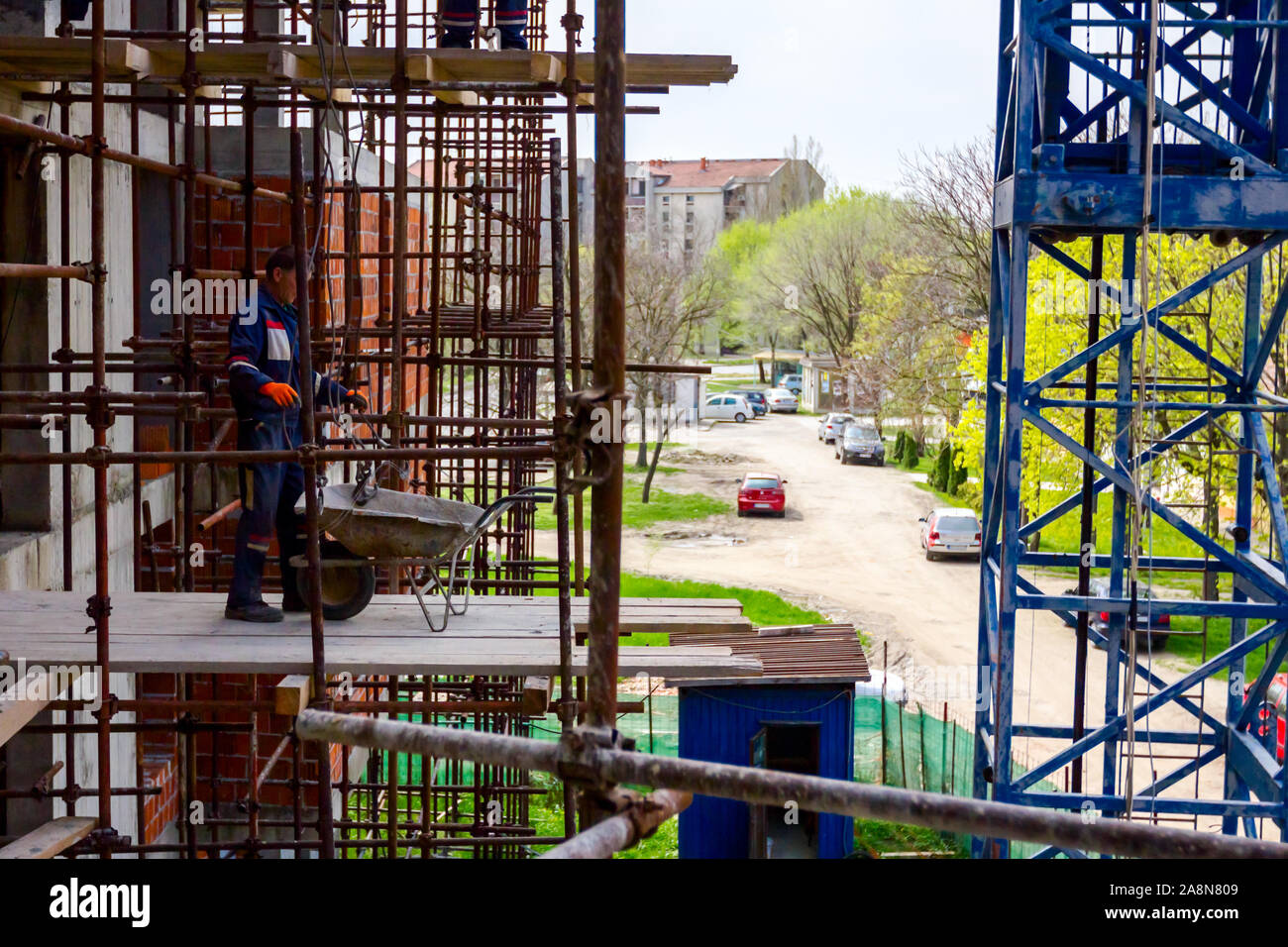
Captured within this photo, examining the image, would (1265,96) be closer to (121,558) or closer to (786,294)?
(121,558)

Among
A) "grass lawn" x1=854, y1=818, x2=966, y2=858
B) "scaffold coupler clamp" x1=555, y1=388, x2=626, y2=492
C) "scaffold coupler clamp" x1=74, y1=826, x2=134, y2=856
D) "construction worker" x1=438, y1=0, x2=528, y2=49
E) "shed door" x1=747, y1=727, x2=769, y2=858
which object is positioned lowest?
"grass lawn" x1=854, y1=818, x2=966, y2=858

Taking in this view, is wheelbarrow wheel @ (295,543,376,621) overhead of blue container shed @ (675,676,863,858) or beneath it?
overhead

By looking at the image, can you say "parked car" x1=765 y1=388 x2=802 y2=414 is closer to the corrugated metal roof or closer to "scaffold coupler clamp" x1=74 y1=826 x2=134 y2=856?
the corrugated metal roof

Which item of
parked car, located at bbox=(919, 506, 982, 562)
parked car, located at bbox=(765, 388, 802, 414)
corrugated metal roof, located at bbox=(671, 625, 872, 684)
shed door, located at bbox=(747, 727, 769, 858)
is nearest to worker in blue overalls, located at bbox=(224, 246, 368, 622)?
corrugated metal roof, located at bbox=(671, 625, 872, 684)

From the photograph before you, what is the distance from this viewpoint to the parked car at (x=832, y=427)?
1891 inches

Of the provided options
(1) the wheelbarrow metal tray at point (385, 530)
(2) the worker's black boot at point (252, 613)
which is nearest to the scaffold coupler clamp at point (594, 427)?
(1) the wheelbarrow metal tray at point (385, 530)

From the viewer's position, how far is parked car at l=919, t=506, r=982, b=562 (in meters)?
32.1

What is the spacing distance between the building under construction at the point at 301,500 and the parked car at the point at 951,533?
21.6m

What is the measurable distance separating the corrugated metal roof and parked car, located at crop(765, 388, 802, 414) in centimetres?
4052

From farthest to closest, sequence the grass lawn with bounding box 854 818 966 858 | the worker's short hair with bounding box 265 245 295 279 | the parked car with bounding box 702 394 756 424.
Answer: the parked car with bounding box 702 394 756 424, the grass lawn with bounding box 854 818 966 858, the worker's short hair with bounding box 265 245 295 279

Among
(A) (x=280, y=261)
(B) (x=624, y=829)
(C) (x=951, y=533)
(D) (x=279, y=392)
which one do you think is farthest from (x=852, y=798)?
(C) (x=951, y=533)

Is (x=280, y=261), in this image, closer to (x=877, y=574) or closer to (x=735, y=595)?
(x=735, y=595)

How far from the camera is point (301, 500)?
21.8ft
